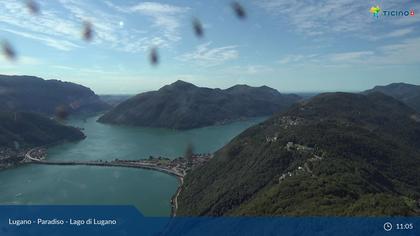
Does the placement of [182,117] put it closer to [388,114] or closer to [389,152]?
[388,114]

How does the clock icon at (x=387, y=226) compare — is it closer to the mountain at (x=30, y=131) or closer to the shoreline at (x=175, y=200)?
the shoreline at (x=175, y=200)

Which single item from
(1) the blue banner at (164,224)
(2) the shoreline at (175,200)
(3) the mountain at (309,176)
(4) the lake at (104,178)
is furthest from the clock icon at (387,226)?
(4) the lake at (104,178)

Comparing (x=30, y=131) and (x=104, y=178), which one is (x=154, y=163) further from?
(x=30, y=131)

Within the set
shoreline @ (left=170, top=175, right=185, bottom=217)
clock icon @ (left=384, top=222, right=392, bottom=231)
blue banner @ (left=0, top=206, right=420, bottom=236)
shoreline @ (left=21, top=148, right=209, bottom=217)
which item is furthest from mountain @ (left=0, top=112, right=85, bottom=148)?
clock icon @ (left=384, top=222, right=392, bottom=231)

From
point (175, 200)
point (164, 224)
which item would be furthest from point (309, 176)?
point (175, 200)

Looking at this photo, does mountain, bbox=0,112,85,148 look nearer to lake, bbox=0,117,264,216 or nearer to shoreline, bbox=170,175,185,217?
lake, bbox=0,117,264,216

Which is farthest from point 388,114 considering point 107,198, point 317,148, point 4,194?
point 4,194
